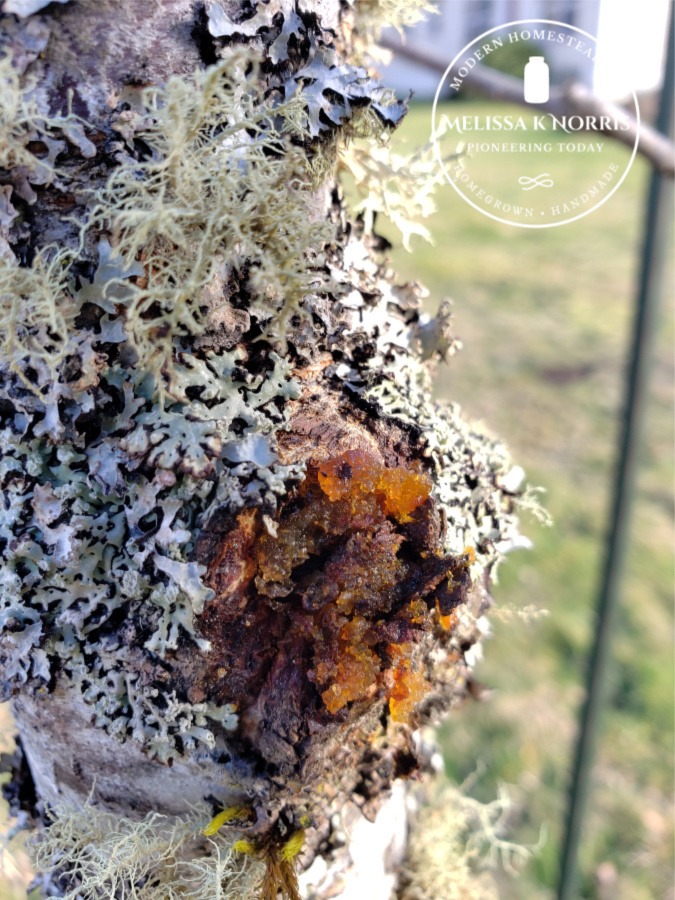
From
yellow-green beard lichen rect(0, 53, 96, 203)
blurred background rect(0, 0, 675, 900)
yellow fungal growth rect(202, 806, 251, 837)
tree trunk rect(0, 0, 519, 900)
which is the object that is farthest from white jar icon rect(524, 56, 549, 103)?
yellow fungal growth rect(202, 806, 251, 837)

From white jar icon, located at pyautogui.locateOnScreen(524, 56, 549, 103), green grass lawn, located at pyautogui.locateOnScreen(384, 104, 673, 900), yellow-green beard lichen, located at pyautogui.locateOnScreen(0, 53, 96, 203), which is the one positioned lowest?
green grass lawn, located at pyautogui.locateOnScreen(384, 104, 673, 900)

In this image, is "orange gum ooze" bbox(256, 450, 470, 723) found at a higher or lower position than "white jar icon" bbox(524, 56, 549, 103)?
lower

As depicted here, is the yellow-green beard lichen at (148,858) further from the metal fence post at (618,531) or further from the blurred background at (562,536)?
the metal fence post at (618,531)

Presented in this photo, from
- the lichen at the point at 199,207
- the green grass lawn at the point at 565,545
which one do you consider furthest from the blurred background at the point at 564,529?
the lichen at the point at 199,207

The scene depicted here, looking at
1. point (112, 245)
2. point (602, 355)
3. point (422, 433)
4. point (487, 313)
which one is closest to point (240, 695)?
point (422, 433)

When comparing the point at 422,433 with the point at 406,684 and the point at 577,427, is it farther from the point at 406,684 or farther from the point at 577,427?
the point at 577,427

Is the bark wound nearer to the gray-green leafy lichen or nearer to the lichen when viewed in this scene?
the gray-green leafy lichen

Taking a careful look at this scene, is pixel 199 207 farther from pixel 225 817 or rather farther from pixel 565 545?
pixel 565 545
